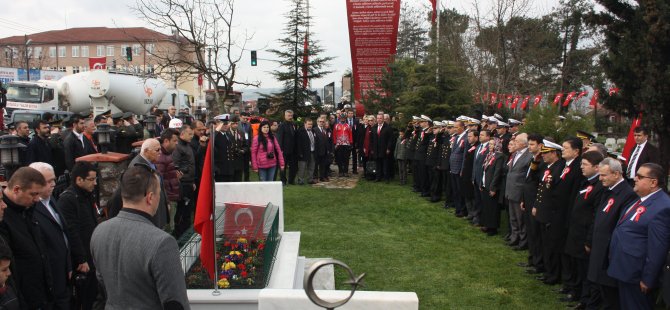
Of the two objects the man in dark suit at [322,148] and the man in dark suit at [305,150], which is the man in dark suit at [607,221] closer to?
the man in dark suit at [305,150]

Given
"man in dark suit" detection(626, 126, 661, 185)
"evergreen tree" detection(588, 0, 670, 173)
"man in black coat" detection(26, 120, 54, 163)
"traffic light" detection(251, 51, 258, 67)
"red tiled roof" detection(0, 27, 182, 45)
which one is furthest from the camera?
"red tiled roof" detection(0, 27, 182, 45)

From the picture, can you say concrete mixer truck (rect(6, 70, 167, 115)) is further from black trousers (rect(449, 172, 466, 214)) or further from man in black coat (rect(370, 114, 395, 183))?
black trousers (rect(449, 172, 466, 214))

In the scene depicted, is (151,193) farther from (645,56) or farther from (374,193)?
(374,193)

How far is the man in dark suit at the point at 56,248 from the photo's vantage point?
4.40 m

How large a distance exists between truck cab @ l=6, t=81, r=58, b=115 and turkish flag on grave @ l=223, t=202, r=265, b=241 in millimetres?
22112

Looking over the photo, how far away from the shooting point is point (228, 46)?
1262 cm

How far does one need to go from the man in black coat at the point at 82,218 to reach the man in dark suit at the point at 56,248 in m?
0.23

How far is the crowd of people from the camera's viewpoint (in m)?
3.13

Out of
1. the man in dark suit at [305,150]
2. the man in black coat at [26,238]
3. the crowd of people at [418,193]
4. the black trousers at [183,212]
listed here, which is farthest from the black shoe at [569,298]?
the man in dark suit at [305,150]

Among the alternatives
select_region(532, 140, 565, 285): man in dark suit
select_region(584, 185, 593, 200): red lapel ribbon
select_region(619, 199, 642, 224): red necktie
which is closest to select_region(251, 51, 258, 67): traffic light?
select_region(532, 140, 565, 285): man in dark suit

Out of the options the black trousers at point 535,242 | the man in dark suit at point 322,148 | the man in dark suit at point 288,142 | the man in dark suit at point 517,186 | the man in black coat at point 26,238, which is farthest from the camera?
the man in dark suit at point 322,148

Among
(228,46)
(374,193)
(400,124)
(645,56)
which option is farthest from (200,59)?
(645,56)

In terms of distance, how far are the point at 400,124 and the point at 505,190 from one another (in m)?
7.07

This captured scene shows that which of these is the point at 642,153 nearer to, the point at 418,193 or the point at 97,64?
the point at 418,193
